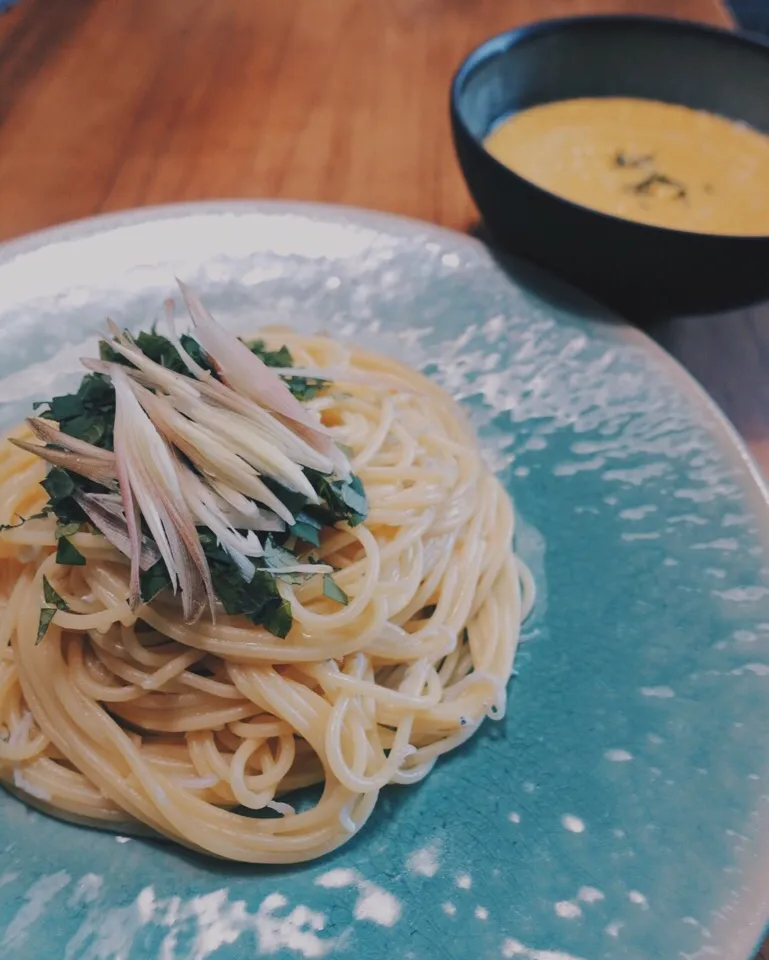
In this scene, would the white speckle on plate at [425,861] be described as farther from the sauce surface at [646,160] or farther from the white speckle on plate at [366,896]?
the sauce surface at [646,160]

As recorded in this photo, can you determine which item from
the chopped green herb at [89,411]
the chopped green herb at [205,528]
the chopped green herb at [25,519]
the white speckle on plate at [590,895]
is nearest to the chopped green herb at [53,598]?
the chopped green herb at [205,528]

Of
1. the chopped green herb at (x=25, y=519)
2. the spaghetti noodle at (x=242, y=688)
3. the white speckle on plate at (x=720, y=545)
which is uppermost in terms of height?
the chopped green herb at (x=25, y=519)

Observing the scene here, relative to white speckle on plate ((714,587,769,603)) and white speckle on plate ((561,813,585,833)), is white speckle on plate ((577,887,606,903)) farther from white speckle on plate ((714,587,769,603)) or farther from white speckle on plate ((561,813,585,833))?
white speckle on plate ((714,587,769,603))

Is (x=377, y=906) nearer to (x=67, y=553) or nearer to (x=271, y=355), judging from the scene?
(x=67, y=553)

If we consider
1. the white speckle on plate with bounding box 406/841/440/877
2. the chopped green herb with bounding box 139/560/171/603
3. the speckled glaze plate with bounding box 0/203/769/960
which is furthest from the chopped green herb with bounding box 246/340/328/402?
the white speckle on plate with bounding box 406/841/440/877

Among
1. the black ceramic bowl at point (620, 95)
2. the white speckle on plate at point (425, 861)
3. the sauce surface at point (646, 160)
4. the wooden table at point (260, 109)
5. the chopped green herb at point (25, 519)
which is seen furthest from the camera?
the wooden table at point (260, 109)

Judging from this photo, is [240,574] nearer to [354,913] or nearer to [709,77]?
[354,913]
